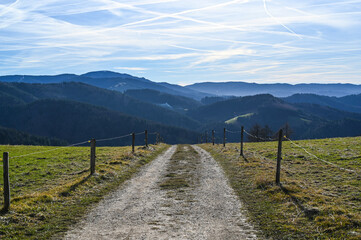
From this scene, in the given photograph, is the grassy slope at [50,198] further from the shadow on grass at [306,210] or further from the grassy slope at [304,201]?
the shadow on grass at [306,210]

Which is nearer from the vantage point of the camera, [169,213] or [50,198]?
[169,213]

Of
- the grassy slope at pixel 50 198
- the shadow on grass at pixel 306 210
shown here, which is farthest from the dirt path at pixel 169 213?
the shadow on grass at pixel 306 210

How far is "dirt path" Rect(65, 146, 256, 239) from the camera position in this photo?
31.5 ft

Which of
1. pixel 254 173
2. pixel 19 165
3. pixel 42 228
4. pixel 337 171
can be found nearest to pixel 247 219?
pixel 42 228

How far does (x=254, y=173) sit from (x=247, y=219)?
9094 mm

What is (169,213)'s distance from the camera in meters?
11.8

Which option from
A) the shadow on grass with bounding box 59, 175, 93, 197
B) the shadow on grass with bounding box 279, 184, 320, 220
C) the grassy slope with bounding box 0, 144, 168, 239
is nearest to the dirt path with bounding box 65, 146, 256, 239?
the grassy slope with bounding box 0, 144, 168, 239

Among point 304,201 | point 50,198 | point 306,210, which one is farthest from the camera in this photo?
point 50,198

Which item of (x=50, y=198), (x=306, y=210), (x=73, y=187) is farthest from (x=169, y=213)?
(x=73, y=187)

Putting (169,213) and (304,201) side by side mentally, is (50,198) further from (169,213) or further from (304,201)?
(304,201)

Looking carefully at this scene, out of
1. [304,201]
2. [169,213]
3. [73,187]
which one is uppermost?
[304,201]

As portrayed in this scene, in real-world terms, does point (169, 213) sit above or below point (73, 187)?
above

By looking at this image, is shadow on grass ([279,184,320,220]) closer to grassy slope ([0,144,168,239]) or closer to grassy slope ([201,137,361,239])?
grassy slope ([201,137,361,239])

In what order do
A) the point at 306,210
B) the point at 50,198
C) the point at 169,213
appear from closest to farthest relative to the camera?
1. the point at 306,210
2. the point at 169,213
3. the point at 50,198
